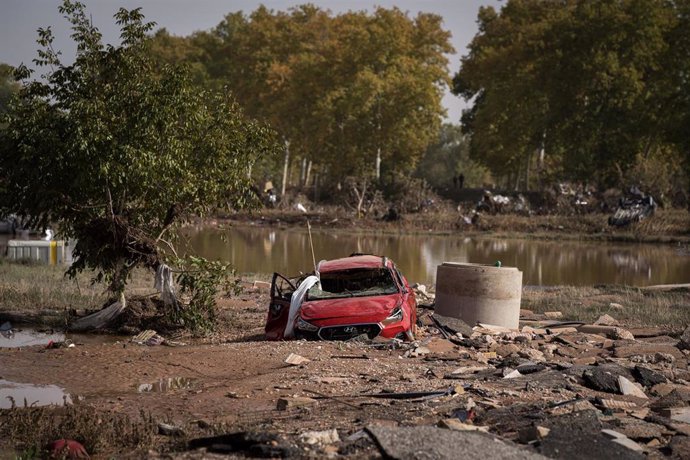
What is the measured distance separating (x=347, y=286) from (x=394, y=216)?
147 feet

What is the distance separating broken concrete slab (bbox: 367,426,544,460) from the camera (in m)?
8.77

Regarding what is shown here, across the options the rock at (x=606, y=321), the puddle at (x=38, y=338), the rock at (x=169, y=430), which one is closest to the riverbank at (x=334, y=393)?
the rock at (x=169, y=430)

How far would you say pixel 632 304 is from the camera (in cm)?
2528

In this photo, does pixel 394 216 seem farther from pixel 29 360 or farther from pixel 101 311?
pixel 29 360

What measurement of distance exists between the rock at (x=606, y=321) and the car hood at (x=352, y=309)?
5.88 metres

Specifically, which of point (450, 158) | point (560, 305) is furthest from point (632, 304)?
point (450, 158)

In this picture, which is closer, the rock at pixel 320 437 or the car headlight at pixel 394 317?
the rock at pixel 320 437

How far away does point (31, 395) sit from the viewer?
13.6 meters

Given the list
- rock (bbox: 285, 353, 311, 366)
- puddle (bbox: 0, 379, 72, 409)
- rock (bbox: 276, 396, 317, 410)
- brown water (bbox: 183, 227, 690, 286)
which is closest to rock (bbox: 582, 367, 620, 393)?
rock (bbox: 276, 396, 317, 410)

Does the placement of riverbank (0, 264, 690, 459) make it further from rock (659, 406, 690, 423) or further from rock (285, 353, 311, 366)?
rock (659, 406, 690, 423)

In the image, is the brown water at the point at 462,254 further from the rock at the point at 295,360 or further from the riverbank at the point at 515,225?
the rock at the point at 295,360

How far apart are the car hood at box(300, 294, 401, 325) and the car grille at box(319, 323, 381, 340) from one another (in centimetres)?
10

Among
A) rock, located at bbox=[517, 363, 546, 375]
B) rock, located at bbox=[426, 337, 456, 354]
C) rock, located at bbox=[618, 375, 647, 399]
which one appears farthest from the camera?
rock, located at bbox=[426, 337, 456, 354]

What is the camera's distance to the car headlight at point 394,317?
55.1ft
